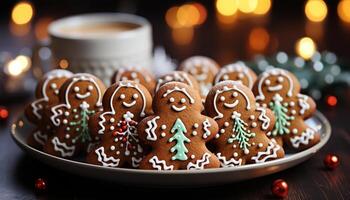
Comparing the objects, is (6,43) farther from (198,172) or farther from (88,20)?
(198,172)

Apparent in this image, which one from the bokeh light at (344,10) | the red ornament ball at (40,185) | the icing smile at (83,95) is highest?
the icing smile at (83,95)

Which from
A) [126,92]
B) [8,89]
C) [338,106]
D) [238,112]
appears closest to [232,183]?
[238,112]

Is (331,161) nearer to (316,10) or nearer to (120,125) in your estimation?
(120,125)

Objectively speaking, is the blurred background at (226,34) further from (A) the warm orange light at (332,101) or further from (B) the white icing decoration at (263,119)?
(B) the white icing decoration at (263,119)

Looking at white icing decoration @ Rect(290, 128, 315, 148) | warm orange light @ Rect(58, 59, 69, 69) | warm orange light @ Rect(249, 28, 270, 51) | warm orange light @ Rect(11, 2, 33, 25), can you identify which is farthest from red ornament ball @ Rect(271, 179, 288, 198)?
warm orange light @ Rect(11, 2, 33, 25)

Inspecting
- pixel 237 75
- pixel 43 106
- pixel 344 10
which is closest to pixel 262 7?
pixel 344 10

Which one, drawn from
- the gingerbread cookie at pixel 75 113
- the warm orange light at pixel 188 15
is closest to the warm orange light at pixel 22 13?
the warm orange light at pixel 188 15

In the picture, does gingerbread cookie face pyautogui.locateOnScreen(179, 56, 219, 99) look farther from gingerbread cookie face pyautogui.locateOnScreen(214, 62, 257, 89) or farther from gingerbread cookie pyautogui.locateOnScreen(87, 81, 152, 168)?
gingerbread cookie pyautogui.locateOnScreen(87, 81, 152, 168)
